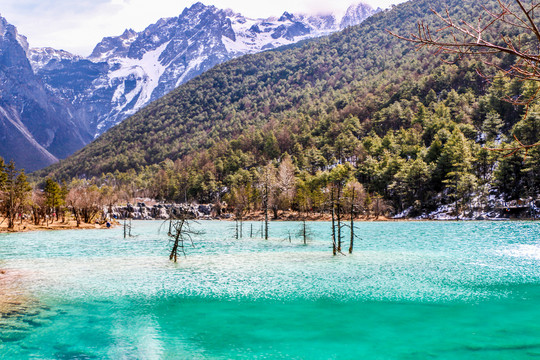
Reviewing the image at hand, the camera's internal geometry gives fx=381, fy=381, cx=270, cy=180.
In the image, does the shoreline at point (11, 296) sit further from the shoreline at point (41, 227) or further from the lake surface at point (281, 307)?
the shoreline at point (41, 227)

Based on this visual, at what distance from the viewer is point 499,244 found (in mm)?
56781

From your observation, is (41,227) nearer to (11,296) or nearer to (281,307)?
(11,296)

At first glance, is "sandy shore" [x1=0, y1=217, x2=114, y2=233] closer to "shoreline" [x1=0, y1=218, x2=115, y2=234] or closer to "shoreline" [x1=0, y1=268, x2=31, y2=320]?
"shoreline" [x1=0, y1=218, x2=115, y2=234]

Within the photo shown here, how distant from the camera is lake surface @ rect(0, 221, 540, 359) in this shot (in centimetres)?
1947

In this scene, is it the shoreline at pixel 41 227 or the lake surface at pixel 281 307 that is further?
the shoreline at pixel 41 227

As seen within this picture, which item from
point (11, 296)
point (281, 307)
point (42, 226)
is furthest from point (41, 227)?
point (281, 307)

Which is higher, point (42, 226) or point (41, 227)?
point (42, 226)

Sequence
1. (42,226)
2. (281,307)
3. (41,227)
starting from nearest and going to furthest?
(281,307) < (41,227) < (42,226)

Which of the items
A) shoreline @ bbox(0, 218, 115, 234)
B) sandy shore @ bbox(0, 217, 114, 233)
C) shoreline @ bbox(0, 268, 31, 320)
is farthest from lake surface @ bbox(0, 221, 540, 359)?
sandy shore @ bbox(0, 217, 114, 233)

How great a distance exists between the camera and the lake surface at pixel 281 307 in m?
19.5

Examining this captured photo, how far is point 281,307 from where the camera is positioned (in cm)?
2694

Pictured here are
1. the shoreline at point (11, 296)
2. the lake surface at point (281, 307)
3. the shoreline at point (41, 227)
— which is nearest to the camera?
the lake surface at point (281, 307)

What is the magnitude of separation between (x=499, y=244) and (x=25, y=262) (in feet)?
213

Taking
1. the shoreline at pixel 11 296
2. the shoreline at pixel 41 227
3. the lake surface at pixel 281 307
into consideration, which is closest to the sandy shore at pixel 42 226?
the shoreline at pixel 41 227
